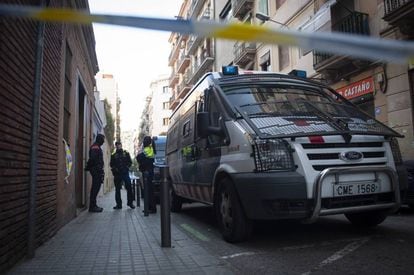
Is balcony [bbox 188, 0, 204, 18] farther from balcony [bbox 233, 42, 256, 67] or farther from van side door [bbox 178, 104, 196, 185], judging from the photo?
van side door [bbox 178, 104, 196, 185]

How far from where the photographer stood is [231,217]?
5547 mm

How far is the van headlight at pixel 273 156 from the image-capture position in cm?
492

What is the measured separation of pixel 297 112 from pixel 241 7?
2349 cm

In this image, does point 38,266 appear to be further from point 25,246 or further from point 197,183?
point 197,183

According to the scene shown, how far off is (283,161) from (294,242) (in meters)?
1.24

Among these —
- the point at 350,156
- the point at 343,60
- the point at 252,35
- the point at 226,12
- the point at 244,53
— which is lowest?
the point at 350,156

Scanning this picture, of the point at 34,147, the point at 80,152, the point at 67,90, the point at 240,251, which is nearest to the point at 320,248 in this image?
the point at 240,251

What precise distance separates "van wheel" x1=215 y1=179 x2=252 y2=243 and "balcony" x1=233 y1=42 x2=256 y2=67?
65.9 ft

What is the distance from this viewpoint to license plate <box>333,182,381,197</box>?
4941mm

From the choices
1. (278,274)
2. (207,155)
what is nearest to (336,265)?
(278,274)

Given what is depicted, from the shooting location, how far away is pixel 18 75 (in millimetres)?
4629

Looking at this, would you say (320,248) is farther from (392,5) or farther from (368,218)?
(392,5)

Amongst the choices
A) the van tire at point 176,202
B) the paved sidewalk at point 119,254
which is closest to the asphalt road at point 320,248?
the paved sidewalk at point 119,254

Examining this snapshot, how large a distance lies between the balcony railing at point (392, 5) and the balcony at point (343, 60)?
1309 mm
